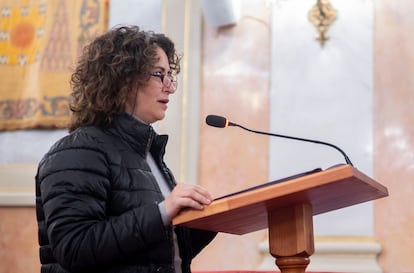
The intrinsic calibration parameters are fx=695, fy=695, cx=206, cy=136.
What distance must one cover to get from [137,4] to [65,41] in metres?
0.52

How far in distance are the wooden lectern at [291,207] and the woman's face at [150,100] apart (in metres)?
0.39

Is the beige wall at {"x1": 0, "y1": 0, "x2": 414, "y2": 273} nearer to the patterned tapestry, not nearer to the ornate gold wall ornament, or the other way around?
the ornate gold wall ornament

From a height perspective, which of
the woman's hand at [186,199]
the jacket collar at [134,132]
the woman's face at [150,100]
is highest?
the woman's face at [150,100]

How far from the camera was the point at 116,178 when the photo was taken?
1.81m

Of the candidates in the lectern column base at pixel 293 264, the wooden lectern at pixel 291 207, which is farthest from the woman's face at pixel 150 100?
the lectern column base at pixel 293 264

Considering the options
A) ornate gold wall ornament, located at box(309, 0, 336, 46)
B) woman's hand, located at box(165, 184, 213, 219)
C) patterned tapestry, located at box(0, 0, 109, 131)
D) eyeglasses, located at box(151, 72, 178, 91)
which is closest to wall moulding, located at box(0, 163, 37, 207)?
patterned tapestry, located at box(0, 0, 109, 131)

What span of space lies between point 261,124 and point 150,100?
180 cm

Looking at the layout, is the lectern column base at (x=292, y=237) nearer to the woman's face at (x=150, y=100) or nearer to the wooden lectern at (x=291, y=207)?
the wooden lectern at (x=291, y=207)

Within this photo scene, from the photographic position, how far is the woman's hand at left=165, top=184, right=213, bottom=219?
159 centimetres

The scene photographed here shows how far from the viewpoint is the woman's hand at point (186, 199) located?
1.59 metres

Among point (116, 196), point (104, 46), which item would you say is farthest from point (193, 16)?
point (116, 196)

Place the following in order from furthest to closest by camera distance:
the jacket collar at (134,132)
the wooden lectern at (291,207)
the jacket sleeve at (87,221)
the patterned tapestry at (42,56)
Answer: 1. the patterned tapestry at (42,56)
2. the jacket collar at (134,132)
3. the jacket sleeve at (87,221)
4. the wooden lectern at (291,207)

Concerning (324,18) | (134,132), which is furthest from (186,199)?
(324,18)

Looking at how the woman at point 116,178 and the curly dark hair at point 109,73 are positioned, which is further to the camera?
the curly dark hair at point 109,73
